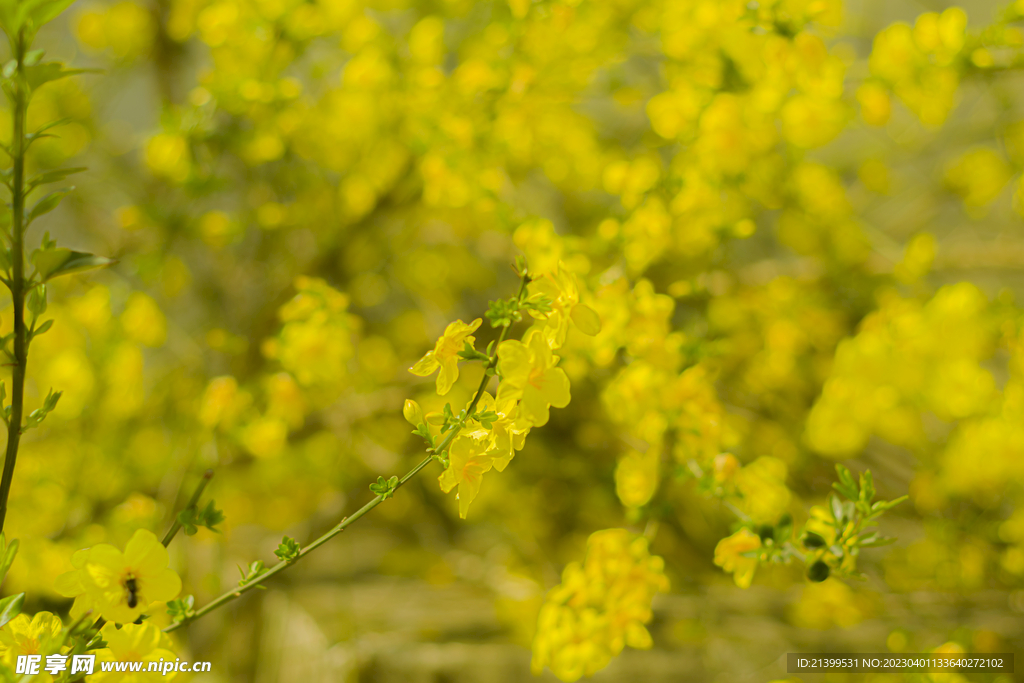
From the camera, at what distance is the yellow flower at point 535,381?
423mm

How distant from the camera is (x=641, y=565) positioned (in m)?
0.72

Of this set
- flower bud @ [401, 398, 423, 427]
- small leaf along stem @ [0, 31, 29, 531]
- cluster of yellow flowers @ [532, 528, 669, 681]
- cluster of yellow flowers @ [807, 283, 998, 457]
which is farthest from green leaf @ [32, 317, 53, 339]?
cluster of yellow flowers @ [807, 283, 998, 457]

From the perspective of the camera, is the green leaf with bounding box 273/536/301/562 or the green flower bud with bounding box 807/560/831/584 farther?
the green flower bud with bounding box 807/560/831/584

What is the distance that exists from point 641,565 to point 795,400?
103cm

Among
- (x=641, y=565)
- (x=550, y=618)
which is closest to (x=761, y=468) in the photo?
(x=641, y=565)

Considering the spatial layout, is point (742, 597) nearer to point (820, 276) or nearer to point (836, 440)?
point (836, 440)

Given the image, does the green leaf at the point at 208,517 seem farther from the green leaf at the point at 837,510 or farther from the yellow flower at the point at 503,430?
the green leaf at the point at 837,510

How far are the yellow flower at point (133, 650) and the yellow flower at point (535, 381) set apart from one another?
13.5 inches

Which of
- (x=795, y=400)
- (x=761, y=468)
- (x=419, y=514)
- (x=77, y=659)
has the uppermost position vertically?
(x=77, y=659)

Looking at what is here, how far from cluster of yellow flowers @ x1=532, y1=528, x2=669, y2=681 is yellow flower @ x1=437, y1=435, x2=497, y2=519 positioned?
340 millimetres

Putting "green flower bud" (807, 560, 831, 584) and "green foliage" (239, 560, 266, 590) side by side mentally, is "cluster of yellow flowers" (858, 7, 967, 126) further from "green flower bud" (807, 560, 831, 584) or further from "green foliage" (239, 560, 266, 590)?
"green foliage" (239, 560, 266, 590)

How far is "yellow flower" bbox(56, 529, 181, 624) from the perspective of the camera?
1.39ft

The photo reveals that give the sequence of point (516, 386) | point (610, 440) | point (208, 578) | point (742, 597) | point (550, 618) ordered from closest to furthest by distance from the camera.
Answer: point (516, 386) → point (550, 618) → point (208, 578) → point (610, 440) → point (742, 597)

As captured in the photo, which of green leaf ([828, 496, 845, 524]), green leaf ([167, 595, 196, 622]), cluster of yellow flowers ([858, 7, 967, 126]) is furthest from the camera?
cluster of yellow flowers ([858, 7, 967, 126])
